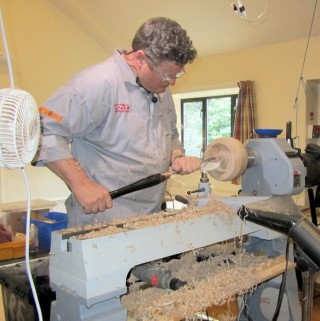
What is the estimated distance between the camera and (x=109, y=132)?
1.42 metres

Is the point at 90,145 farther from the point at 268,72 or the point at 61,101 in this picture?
the point at 268,72

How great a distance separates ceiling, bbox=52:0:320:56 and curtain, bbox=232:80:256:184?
48 centimetres

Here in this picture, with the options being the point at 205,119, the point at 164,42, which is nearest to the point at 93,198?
the point at 164,42

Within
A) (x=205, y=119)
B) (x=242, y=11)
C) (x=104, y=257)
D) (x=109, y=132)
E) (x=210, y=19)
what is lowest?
(x=104, y=257)

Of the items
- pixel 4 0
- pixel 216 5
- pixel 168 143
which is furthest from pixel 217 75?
pixel 168 143

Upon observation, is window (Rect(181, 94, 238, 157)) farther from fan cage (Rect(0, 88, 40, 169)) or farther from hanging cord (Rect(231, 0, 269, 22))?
fan cage (Rect(0, 88, 40, 169))

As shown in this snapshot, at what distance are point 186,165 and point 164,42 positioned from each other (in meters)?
0.48

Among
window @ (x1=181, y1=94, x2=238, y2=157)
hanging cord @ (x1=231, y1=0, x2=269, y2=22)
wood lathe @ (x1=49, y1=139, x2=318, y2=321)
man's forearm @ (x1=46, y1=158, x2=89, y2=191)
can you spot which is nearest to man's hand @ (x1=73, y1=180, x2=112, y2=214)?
man's forearm @ (x1=46, y1=158, x2=89, y2=191)

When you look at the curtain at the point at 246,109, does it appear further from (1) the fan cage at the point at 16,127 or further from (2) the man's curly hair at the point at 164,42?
(1) the fan cage at the point at 16,127

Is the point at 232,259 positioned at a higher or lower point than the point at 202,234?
lower

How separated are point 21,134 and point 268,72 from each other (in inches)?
152

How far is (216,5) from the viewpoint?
376cm

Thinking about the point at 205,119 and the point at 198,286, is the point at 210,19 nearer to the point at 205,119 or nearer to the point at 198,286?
the point at 205,119

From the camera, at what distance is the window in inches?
198
